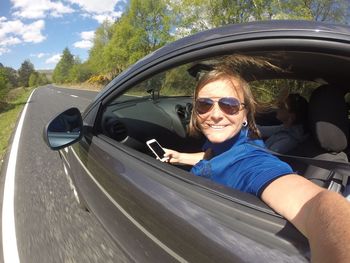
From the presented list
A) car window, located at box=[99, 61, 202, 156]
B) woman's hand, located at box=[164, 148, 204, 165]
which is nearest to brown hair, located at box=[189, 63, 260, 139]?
car window, located at box=[99, 61, 202, 156]

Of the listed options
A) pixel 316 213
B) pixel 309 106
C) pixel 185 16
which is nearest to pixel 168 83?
pixel 309 106

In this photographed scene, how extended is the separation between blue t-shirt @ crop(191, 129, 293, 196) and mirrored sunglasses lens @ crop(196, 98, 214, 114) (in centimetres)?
18

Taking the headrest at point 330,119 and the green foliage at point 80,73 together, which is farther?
the green foliage at point 80,73

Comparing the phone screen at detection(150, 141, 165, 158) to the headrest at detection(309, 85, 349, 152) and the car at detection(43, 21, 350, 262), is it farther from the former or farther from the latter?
the headrest at detection(309, 85, 349, 152)

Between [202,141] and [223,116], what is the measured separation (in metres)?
1.11

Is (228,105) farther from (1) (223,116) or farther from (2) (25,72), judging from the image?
(2) (25,72)

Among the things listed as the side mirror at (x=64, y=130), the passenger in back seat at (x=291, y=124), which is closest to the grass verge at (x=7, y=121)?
the side mirror at (x=64, y=130)

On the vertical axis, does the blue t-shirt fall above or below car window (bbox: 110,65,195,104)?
below

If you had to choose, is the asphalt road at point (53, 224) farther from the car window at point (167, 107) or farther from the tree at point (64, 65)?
the tree at point (64, 65)

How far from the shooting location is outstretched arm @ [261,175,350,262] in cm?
87

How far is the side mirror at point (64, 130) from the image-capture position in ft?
8.36

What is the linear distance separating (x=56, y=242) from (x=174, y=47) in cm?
243

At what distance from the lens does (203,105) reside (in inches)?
71.8

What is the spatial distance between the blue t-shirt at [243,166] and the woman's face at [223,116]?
0.04 meters
